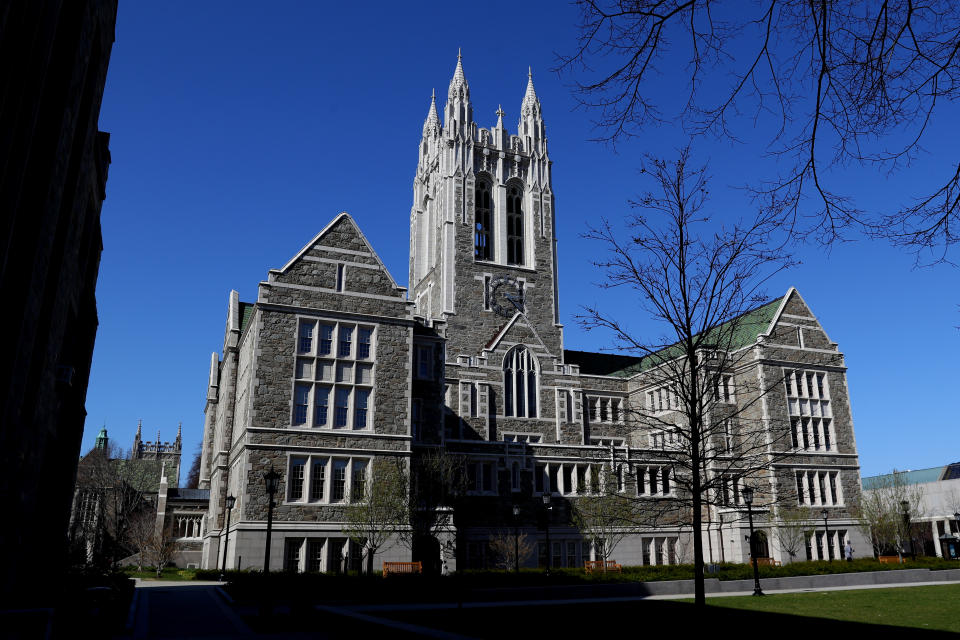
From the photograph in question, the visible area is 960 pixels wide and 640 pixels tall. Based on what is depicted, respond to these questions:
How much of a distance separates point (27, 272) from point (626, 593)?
21.9 metres

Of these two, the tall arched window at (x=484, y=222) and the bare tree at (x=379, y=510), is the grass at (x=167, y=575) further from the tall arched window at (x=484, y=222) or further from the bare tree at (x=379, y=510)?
the tall arched window at (x=484, y=222)

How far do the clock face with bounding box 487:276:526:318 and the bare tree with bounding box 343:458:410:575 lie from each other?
993 inches

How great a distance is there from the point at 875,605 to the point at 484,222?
44.3m

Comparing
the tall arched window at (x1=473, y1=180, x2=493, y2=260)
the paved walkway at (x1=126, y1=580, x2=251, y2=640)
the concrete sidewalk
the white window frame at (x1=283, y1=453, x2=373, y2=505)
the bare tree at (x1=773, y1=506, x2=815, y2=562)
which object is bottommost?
the paved walkway at (x1=126, y1=580, x2=251, y2=640)

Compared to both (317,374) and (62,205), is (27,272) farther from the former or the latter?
(317,374)

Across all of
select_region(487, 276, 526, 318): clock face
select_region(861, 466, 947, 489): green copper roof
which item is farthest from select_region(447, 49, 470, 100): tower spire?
select_region(861, 466, 947, 489): green copper roof

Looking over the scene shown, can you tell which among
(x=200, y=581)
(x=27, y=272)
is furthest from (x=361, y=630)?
(x=200, y=581)

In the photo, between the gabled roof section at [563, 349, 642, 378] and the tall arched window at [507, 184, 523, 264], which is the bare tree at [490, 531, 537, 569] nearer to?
the gabled roof section at [563, 349, 642, 378]

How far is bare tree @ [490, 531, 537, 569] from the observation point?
3712 cm

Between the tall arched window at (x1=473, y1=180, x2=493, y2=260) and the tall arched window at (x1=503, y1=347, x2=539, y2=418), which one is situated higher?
the tall arched window at (x1=473, y1=180, x2=493, y2=260)

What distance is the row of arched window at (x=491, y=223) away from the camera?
59.6 metres

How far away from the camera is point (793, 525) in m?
41.9

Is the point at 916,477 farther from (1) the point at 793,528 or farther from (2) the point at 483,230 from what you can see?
(2) the point at 483,230

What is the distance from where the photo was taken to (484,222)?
6009 centimetres
